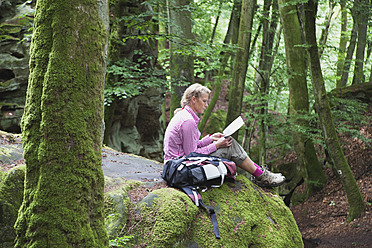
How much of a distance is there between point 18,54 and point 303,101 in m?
8.74

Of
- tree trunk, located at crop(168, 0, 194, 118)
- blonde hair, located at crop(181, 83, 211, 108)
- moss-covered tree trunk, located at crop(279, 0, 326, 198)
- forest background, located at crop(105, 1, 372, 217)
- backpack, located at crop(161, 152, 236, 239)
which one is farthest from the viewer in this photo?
moss-covered tree trunk, located at crop(279, 0, 326, 198)

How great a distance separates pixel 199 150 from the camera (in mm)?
4586

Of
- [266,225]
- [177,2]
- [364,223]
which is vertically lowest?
[364,223]

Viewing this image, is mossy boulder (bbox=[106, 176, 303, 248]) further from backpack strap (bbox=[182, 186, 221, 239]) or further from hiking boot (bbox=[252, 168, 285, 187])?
hiking boot (bbox=[252, 168, 285, 187])

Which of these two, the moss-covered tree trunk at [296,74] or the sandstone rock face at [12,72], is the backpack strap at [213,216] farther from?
the sandstone rock face at [12,72]

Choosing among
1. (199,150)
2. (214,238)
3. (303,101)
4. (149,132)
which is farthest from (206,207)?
(149,132)

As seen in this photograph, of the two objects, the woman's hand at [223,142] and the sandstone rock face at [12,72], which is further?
the sandstone rock face at [12,72]

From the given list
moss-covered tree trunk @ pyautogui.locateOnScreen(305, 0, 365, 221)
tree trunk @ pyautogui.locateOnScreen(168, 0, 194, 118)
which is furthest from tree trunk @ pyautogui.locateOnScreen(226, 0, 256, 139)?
moss-covered tree trunk @ pyautogui.locateOnScreen(305, 0, 365, 221)

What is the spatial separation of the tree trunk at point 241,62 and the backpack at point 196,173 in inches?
184

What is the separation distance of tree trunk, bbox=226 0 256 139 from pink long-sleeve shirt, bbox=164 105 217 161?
4392mm

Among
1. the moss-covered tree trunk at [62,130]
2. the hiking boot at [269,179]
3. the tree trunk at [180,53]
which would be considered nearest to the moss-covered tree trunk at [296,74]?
the tree trunk at [180,53]

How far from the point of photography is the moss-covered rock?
10.5 ft

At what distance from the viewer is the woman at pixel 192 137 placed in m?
4.39

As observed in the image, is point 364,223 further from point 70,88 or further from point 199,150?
point 70,88
